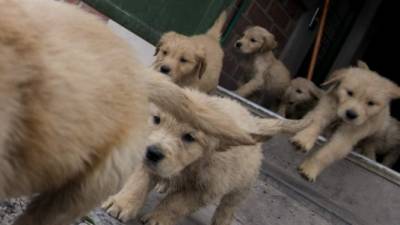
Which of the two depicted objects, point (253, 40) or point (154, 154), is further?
point (253, 40)

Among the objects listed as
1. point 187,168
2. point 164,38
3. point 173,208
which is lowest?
point 173,208

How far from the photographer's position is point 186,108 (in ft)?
7.34

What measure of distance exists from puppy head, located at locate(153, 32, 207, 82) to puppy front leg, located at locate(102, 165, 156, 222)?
1681 mm

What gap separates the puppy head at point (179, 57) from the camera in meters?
4.97

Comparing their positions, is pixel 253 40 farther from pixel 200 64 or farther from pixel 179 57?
pixel 179 57

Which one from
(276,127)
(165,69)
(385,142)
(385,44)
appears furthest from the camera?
(385,44)

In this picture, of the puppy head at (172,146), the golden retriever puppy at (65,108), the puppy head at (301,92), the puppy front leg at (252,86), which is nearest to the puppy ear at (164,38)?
the puppy front leg at (252,86)

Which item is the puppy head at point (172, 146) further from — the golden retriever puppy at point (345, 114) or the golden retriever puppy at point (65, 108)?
the golden retriever puppy at point (345, 114)

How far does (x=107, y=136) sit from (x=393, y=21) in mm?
8576

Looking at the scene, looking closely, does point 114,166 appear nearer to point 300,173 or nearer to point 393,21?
point 300,173

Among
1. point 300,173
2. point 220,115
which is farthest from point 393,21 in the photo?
point 220,115

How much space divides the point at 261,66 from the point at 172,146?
3.46 m

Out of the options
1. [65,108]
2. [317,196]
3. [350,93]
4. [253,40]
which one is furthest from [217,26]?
[65,108]

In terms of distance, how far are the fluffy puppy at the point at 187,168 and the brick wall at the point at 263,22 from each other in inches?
112
